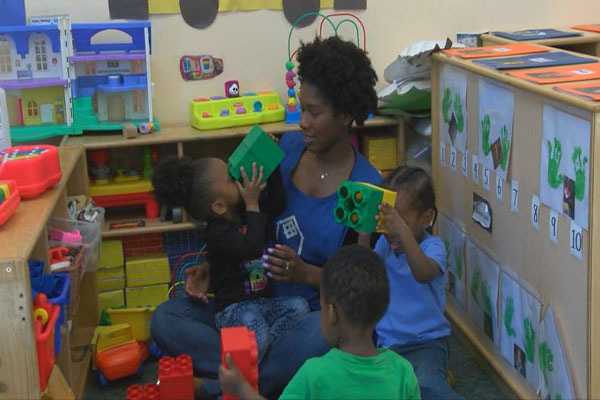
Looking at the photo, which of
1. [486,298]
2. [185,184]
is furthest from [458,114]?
[185,184]

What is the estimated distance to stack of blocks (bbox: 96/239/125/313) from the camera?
3.34 meters

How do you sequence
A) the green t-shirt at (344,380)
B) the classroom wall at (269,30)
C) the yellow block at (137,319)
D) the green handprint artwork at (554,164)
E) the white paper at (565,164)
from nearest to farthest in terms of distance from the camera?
the green t-shirt at (344,380) → the white paper at (565,164) → the green handprint artwork at (554,164) → the yellow block at (137,319) → the classroom wall at (269,30)

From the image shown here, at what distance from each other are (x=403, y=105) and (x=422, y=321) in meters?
1.19

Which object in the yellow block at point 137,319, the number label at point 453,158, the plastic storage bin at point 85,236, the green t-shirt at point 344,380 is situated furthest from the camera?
the yellow block at point 137,319

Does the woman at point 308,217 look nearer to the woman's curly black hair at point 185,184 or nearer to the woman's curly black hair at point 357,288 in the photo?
the woman's curly black hair at point 185,184

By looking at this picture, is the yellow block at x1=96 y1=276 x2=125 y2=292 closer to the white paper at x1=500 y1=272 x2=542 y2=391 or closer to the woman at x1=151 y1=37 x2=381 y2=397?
the woman at x1=151 y1=37 x2=381 y2=397

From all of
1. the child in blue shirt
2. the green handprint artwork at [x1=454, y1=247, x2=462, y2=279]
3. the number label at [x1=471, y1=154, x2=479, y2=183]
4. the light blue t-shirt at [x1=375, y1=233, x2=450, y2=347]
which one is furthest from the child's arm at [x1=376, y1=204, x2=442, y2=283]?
the green handprint artwork at [x1=454, y1=247, x2=462, y2=279]

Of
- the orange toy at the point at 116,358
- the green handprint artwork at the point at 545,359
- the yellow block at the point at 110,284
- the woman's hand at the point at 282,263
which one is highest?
the woman's hand at the point at 282,263

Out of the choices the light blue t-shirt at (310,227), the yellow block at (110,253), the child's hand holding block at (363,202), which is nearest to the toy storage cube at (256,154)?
the light blue t-shirt at (310,227)

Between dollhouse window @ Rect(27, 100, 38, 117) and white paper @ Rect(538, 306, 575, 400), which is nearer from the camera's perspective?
white paper @ Rect(538, 306, 575, 400)

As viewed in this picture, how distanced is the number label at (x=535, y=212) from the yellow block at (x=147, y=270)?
160cm

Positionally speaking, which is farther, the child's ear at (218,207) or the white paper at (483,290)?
the white paper at (483,290)

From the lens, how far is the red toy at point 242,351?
6.22 ft

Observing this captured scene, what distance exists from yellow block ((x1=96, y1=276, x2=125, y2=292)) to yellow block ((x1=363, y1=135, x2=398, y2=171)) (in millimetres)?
1110
